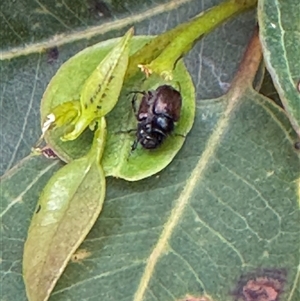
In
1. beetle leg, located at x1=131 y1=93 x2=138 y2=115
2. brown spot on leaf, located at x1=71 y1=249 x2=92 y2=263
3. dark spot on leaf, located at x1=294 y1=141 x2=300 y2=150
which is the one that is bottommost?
dark spot on leaf, located at x1=294 y1=141 x2=300 y2=150

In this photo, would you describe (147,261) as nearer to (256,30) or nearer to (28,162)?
(28,162)

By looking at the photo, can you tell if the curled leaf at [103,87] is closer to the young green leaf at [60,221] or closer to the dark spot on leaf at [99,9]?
the young green leaf at [60,221]

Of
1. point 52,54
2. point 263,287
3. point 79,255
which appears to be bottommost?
point 263,287

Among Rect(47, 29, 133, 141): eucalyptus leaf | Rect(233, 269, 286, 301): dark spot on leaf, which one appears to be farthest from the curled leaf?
Rect(233, 269, 286, 301): dark spot on leaf

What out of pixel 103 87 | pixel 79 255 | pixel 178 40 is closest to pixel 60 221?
pixel 79 255

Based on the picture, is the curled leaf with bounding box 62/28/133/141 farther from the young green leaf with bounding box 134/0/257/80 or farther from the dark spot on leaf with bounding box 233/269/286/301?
the dark spot on leaf with bounding box 233/269/286/301

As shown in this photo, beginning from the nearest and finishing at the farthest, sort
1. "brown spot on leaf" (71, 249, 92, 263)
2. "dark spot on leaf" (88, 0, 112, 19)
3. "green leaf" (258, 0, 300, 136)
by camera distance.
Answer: "green leaf" (258, 0, 300, 136) → "brown spot on leaf" (71, 249, 92, 263) → "dark spot on leaf" (88, 0, 112, 19)

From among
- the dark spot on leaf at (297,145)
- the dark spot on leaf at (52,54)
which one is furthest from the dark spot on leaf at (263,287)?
the dark spot on leaf at (52,54)

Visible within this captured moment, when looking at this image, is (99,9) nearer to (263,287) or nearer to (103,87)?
(103,87)
